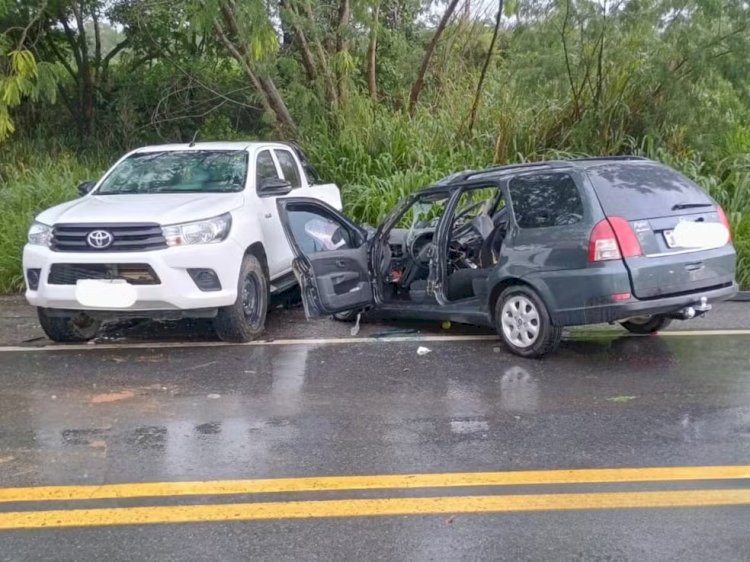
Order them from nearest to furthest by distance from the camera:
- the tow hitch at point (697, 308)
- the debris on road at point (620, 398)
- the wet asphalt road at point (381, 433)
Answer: the wet asphalt road at point (381, 433) < the debris on road at point (620, 398) < the tow hitch at point (697, 308)

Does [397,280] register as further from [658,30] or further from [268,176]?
[658,30]

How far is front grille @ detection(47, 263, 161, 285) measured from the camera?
687cm

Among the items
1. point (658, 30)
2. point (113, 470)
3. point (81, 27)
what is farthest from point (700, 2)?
point (81, 27)

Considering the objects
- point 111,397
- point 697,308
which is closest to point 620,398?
point 697,308

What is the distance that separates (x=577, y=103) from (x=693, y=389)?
7.19 m

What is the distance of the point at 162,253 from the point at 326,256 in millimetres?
1449

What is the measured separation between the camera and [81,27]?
15008 millimetres

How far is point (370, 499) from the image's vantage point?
4.12 meters

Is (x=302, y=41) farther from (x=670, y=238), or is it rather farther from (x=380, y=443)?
(x=380, y=443)

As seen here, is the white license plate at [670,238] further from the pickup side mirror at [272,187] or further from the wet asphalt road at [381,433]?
the pickup side mirror at [272,187]

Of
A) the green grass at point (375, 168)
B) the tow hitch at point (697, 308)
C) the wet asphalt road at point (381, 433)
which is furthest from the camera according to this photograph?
the green grass at point (375, 168)

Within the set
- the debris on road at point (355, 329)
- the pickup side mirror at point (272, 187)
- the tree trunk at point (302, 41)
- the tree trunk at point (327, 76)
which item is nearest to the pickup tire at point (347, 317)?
the debris on road at point (355, 329)

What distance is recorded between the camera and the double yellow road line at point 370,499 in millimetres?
3963

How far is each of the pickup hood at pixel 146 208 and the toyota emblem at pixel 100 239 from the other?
0.09m
